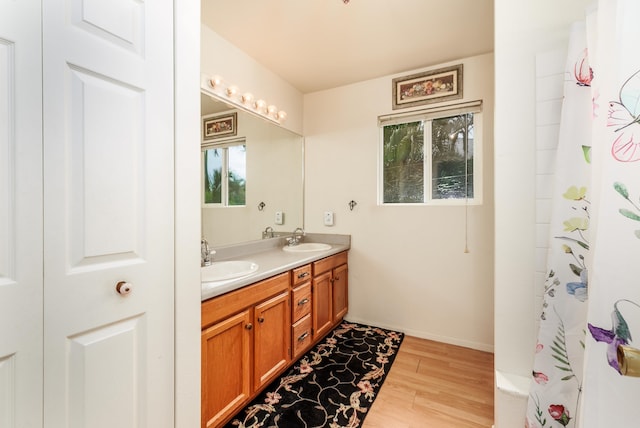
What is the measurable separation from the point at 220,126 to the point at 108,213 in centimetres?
153

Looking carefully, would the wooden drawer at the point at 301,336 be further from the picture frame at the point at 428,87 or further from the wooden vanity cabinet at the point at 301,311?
the picture frame at the point at 428,87

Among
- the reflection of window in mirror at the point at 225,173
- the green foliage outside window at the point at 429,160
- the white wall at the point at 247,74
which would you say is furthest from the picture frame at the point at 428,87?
the reflection of window in mirror at the point at 225,173

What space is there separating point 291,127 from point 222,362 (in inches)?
88.3

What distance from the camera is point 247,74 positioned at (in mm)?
2328

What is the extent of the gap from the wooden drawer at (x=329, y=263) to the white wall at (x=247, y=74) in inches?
55.4

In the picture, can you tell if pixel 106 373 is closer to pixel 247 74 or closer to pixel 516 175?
pixel 516 175

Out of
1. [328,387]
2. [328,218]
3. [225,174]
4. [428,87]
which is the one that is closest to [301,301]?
[328,387]

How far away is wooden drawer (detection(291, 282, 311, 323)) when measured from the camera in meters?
2.00

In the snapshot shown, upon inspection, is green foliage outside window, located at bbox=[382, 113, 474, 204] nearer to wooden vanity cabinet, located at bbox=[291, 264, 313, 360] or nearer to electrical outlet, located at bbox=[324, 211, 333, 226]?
electrical outlet, located at bbox=[324, 211, 333, 226]

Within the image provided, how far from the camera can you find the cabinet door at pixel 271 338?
5.44ft

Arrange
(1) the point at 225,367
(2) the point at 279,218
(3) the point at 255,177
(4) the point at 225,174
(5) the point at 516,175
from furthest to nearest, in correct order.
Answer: (2) the point at 279,218 → (3) the point at 255,177 → (4) the point at 225,174 → (1) the point at 225,367 → (5) the point at 516,175

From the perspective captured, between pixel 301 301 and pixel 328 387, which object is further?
pixel 301 301

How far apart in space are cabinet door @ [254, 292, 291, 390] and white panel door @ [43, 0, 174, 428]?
0.66 m

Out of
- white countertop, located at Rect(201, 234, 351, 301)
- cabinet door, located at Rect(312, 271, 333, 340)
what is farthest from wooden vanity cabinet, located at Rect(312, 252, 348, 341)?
white countertop, located at Rect(201, 234, 351, 301)
